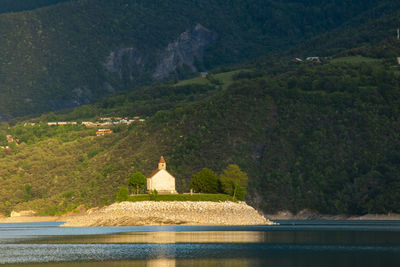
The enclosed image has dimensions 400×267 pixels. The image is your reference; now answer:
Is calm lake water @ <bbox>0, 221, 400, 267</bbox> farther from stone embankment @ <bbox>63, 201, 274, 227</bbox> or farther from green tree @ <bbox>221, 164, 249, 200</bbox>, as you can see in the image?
green tree @ <bbox>221, 164, 249, 200</bbox>

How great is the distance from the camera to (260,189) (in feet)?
609

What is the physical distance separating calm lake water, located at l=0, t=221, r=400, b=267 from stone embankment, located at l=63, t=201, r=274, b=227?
173 inches

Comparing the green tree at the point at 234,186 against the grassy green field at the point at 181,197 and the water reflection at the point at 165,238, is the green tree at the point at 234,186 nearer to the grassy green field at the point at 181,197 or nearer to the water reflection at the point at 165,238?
the grassy green field at the point at 181,197

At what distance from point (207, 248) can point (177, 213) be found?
3950 centimetres

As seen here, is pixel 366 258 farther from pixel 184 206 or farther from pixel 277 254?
pixel 184 206

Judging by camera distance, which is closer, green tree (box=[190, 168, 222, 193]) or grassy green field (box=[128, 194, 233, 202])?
grassy green field (box=[128, 194, 233, 202])

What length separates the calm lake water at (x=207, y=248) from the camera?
271 feet

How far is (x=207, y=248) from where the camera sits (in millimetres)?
95375

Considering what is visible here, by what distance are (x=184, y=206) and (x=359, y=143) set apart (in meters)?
70.1

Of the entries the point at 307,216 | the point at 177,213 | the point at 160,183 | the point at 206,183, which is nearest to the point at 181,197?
the point at 177,213

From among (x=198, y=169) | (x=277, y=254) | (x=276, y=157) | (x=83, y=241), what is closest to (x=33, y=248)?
(x=83, y=241)

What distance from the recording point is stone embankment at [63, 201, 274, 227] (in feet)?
441

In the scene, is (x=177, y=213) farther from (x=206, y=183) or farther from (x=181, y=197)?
(x=206, y=183)

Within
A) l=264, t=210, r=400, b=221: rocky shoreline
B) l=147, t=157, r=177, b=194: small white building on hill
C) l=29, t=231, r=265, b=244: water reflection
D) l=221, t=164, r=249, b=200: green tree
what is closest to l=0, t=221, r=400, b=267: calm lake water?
l=29, t=231, r=265, b=244: water reflection
